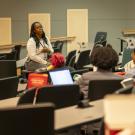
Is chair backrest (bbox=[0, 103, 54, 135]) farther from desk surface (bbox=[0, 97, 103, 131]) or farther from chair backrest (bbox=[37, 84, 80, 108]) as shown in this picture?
chair backrest (bbox=[37, 84, 80, 108])

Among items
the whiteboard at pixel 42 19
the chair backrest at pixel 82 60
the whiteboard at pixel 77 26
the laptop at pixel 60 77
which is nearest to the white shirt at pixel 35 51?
the chair backrest at pixel 82 60

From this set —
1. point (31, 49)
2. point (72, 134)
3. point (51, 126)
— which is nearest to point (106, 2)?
point (31, 49)

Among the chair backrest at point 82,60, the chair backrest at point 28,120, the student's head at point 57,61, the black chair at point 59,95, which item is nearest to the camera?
the chair backrest at point 28,120

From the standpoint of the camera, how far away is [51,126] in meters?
1.77

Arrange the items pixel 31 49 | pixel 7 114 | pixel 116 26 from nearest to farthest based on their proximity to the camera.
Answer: pixel 7 114, pixel 31 49, pixel 116 26

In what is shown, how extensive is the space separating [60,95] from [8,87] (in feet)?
1.75

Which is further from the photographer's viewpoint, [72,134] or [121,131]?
[72,134]

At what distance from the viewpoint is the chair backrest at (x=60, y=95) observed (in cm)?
290

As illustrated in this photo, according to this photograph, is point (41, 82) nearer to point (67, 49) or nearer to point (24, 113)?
point (24, 113)

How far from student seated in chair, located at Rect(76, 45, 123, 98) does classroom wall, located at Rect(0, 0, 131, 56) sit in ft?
22.4

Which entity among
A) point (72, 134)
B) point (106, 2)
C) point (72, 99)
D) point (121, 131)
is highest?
point (106, 2)

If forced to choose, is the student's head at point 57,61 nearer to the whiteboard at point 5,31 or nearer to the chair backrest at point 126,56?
the chair backrest at point 126,56

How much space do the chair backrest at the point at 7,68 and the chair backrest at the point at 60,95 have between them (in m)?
2.00

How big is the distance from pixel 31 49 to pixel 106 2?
6362mm
